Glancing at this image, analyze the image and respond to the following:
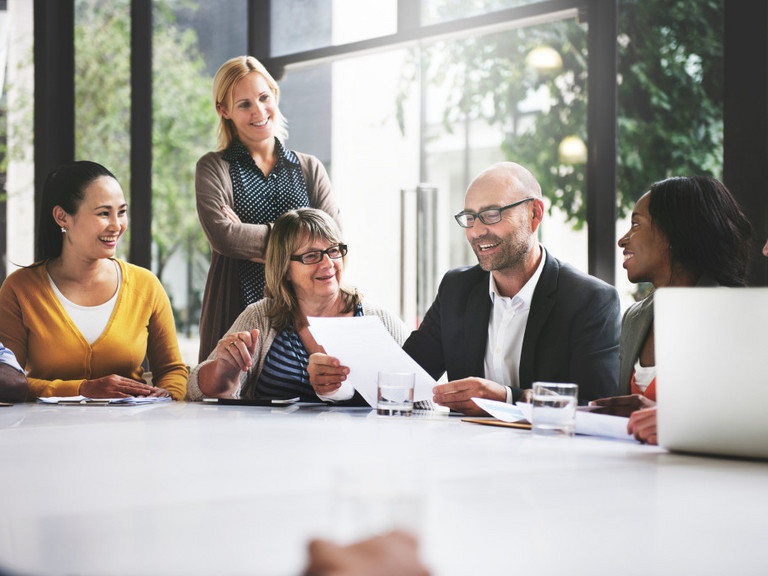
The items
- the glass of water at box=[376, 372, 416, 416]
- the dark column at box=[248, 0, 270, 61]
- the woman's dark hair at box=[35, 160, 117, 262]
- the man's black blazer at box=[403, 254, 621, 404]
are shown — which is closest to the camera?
the glass of water at box=[376, 372, 416, 416]

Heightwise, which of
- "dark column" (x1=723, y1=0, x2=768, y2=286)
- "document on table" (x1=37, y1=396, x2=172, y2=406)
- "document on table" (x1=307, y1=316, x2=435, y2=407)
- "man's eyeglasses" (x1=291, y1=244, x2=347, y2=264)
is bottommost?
"document on table" (x1=37, y1=396, x2=172, y2=406)

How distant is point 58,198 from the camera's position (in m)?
2.78

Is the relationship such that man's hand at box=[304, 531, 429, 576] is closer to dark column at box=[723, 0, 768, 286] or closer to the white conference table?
the white conference table

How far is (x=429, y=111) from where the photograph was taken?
4.22 meters

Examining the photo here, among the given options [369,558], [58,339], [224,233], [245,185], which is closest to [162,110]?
[245,185]

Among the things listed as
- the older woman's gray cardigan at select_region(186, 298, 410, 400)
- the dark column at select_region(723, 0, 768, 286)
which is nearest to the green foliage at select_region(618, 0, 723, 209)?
the dark column at select_region(723, 0, 768, 286)

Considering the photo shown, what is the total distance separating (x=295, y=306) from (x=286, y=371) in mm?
238

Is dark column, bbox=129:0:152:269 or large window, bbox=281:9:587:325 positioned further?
dark column, bbox=129:0:152:269

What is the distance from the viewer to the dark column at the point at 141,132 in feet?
15.8

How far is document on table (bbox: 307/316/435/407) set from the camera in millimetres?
1952

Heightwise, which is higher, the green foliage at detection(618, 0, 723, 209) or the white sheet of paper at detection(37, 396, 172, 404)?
the green foliage at detection(618, 0, 723, 209)

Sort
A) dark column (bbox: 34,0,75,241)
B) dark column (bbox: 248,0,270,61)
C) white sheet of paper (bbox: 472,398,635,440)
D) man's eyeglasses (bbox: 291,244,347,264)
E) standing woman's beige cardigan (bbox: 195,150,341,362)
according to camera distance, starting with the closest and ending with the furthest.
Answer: white sheet of paper (bbox: 472,398,635,440)
man's eyeglasses (bbox: 291,244,347,264)
standing woman's beige cardigan (bbox: 195,150,341,362)
dark column (bbox: 248,0,270,61)
dark column (bbox: 34,0,75,241)

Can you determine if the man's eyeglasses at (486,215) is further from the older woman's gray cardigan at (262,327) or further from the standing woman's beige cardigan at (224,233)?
the standing woman's beige cardigan at (224,233)

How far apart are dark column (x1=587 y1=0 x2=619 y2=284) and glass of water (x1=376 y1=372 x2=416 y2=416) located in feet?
4.96
